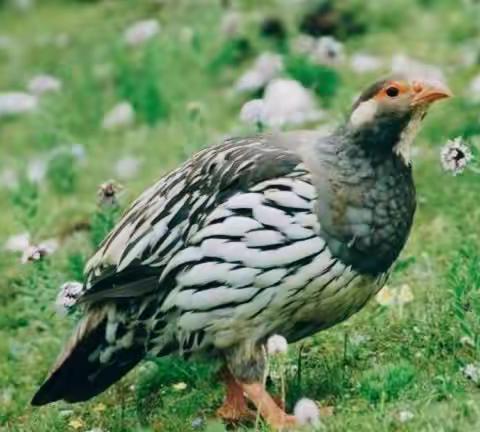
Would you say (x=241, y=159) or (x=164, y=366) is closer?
(x=241, y=159)

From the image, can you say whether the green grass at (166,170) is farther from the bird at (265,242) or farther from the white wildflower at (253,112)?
the white wildflower at (253,112)

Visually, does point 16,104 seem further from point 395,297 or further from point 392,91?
point 392,91

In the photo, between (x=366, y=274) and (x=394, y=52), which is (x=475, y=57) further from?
(x=366, y=274)

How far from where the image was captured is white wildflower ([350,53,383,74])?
10227mm

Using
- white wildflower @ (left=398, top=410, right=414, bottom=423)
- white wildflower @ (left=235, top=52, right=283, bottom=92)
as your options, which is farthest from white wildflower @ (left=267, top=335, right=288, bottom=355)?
white wildflower @ (left=235, top=52, right=283, bottom=92)

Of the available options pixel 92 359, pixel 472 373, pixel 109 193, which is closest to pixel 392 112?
pixel 472 373

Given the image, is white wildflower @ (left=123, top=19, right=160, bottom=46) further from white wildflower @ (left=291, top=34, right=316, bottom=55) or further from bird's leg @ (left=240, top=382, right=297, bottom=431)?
bird's leg @ (left=240, top=382, right=297, bottom=431)

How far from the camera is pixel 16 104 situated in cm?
1148

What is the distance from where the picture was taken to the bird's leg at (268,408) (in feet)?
16.2

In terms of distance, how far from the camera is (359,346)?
569 cm

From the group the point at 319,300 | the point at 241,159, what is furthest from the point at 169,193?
the point at 319,300

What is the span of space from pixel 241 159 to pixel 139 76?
5.59 m

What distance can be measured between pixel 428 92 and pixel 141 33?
720cm

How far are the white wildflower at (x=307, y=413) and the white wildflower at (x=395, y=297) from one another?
1.25 metres
